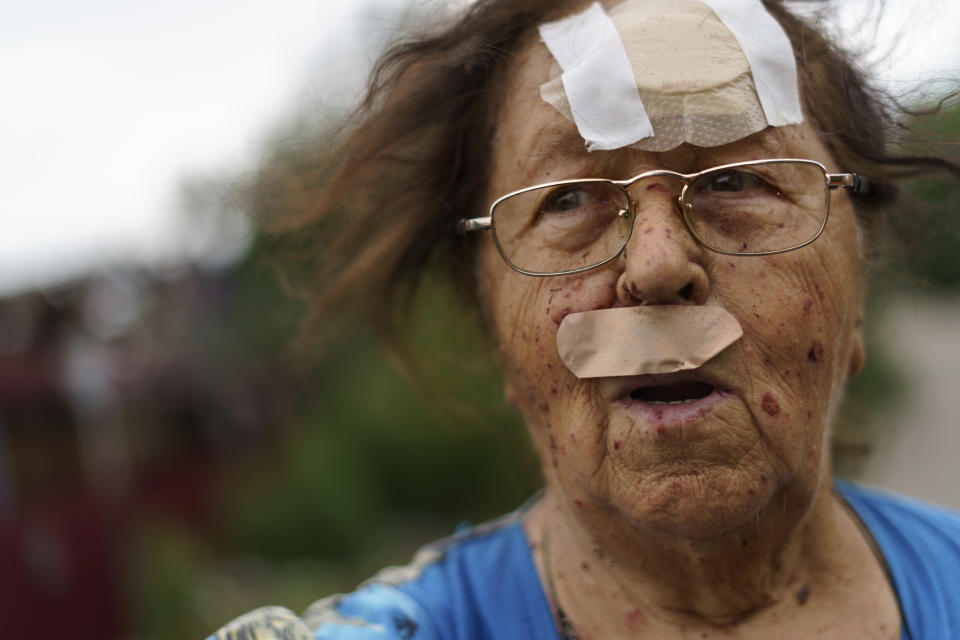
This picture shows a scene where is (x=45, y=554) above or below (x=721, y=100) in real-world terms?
below

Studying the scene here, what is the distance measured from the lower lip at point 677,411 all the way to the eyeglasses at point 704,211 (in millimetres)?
279

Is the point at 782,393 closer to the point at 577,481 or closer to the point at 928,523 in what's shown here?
the point at 577,481

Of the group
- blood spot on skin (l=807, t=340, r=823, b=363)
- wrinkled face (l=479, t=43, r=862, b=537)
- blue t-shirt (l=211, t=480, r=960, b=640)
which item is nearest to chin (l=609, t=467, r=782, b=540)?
wrinkled face (l=479, t=43, r=862, b=537)

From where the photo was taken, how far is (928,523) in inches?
69.8

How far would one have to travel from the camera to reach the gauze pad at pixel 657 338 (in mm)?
1365

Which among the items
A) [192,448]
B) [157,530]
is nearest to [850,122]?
[157,530]

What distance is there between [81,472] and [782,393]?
48.7 ft

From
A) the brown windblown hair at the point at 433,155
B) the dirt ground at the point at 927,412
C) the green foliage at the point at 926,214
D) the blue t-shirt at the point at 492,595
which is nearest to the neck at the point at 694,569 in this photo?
the blue t-shirt at the point at 492,595

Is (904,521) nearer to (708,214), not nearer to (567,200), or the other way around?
(708,214)

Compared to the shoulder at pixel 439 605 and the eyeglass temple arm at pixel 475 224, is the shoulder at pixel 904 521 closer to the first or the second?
the shoulder at pixel 439 605

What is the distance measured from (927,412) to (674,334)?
12866 mm

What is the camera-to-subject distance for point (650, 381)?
1.39 meters

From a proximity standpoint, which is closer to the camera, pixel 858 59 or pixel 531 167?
pixel 531 167

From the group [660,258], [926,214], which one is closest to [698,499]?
[660,258]
